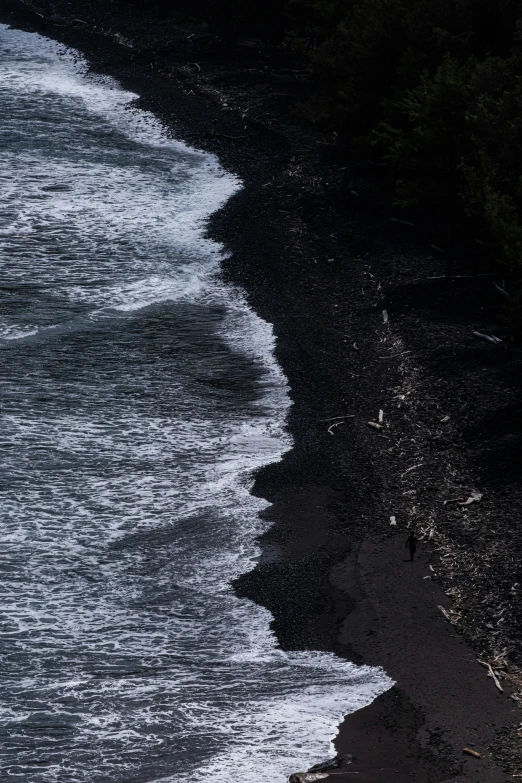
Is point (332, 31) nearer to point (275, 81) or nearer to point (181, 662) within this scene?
point (275, 81)

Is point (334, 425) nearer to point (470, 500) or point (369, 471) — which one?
point (369, 471)

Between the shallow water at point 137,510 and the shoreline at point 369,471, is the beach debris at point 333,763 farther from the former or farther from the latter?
the shallow water at point 137,510

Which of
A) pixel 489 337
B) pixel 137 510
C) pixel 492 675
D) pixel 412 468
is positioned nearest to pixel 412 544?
pixel 412 468

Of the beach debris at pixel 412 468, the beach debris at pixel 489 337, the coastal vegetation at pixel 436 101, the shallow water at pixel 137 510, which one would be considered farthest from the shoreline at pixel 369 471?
the coastal vegetation at pixel 436 101

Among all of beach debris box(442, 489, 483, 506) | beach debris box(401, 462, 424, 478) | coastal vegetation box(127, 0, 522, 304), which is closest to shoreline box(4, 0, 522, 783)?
beach debris box(401, 462, 424, 478)

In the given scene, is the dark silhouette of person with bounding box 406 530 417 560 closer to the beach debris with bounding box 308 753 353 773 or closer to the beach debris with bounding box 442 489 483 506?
the beach debris with bounding box 442 489 483 506

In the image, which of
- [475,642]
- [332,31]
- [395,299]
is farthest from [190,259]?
[475,642]
